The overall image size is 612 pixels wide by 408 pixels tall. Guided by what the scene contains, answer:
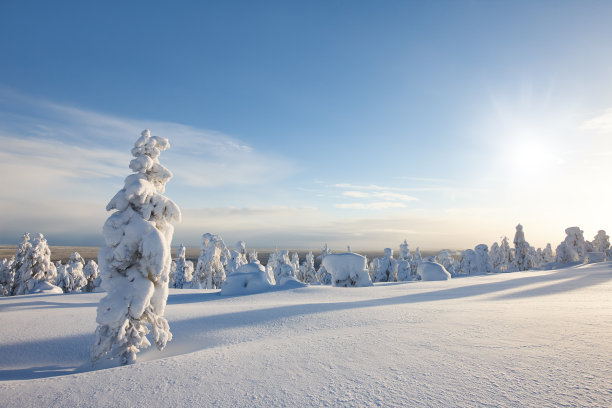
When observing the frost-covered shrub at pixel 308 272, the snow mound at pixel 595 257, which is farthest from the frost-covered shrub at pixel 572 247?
the frost-covered shrub at pixel 308 272

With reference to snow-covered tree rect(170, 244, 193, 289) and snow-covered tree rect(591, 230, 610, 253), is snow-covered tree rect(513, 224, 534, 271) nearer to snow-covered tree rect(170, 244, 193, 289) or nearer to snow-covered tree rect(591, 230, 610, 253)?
snow-covered tree rect(591, 230, 610, 253)

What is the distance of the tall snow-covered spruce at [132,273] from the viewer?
19.0 feet

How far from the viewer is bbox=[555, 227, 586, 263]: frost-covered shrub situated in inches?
1684

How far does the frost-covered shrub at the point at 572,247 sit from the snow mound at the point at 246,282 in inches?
1912

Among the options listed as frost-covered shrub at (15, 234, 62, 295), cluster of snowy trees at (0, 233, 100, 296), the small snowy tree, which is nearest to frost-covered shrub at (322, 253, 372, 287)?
cluster of snowy trees at (0, 233, 100, 296)

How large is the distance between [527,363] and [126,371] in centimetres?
541

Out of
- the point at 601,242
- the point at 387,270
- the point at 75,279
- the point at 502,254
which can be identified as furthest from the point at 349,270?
the point at 502,254

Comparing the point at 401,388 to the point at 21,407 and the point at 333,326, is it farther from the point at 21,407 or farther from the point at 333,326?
the point at 21,407

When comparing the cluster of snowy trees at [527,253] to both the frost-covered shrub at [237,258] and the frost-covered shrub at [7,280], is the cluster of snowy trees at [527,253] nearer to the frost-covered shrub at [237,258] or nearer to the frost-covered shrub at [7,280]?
the frost-covered shrub at [237,258]

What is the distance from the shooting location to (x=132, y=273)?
20.2 ft

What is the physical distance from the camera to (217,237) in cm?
4447

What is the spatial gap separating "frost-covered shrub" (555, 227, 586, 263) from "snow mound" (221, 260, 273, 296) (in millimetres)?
48562

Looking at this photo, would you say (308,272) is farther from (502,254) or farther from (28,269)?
(28,269)

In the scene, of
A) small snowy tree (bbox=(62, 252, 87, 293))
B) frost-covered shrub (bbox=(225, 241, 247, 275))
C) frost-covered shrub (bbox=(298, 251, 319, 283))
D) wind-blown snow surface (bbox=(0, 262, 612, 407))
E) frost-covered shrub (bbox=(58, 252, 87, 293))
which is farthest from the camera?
frost-covered shrub (bbox=(298, 251, 319, 283))
